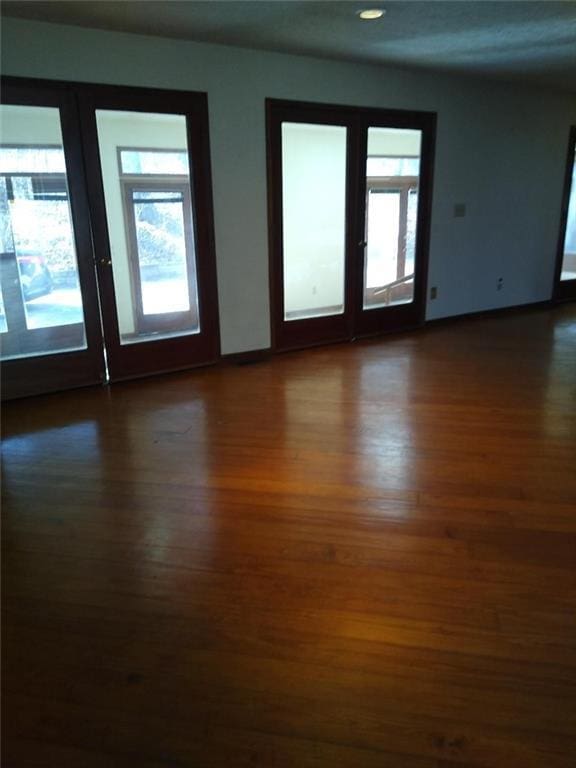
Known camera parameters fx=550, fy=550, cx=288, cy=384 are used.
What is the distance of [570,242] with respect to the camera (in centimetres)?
742

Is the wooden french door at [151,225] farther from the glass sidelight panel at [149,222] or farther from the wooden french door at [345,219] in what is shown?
the wooden french door at [345,219]

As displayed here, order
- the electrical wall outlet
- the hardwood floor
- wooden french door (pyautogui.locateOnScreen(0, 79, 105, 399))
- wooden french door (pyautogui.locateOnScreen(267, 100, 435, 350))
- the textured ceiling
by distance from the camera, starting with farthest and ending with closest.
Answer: the electrical wall outlet → wooden french door (pyautogui.locateOnScreen(267, 100, 435, 350)) → wooden french door (pyautogui.locateOnScreen(0, 79, 105, 399)) → the textured ceiling → the hardwood floor

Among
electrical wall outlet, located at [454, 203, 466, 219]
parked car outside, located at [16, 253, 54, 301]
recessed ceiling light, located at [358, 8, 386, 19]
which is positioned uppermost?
recessed ceiling light, located at [358, 8, 386, 19]

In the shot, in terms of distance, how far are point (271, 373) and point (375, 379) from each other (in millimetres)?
908

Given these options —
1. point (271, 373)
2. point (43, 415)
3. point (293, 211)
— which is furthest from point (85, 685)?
point (293, 211)

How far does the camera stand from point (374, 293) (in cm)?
593

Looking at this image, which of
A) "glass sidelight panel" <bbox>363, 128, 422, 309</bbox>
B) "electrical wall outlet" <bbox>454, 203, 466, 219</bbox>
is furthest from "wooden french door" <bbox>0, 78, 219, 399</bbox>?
"electrical wall outlet" <bbox>454, 203, 466, 219</bbox>

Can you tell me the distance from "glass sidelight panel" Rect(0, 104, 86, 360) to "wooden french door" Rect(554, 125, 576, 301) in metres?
6.06

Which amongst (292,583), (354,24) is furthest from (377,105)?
(292,583)

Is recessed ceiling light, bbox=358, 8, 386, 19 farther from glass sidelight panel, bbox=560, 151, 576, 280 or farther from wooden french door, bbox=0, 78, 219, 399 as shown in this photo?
glass sidelight panel, bbox=560, 151, 576, 280

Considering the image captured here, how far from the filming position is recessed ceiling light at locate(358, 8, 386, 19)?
136 inches

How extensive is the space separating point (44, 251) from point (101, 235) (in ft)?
1.43

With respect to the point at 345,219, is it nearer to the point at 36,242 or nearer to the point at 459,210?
the point at 459,210

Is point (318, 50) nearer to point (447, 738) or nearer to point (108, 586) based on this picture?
point (108, 586)
